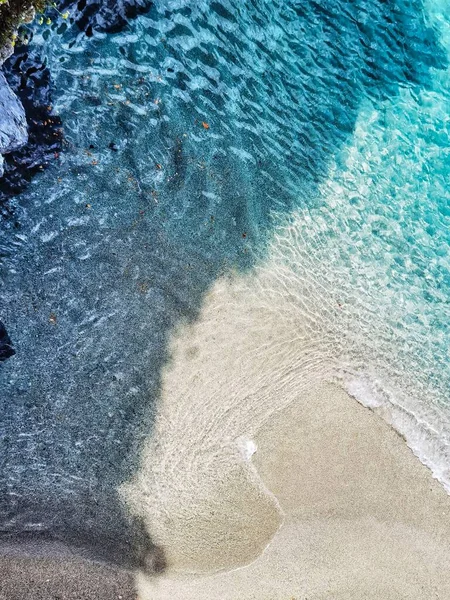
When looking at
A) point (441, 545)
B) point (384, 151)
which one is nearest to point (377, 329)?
point (384, 151)

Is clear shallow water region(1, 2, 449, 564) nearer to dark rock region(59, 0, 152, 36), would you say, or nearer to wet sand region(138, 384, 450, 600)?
dark rock region(59, 0, 152, 36)

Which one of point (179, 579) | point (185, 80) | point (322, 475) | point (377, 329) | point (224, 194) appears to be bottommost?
point (179, 579)

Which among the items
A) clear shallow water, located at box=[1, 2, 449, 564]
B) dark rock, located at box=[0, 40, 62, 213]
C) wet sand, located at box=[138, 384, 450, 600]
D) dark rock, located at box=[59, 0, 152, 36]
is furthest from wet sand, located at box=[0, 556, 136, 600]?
dark rock, located at box=[59, 0, 152, 36]

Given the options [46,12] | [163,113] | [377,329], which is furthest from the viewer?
[377,329]

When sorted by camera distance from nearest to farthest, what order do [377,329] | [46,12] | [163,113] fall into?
[46,12] < [163,113] < [377,329]

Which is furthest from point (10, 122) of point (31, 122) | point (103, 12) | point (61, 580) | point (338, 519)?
point (338, 519)

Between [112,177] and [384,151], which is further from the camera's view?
[384,151]

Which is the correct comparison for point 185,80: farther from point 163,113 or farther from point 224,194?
point 224,194
